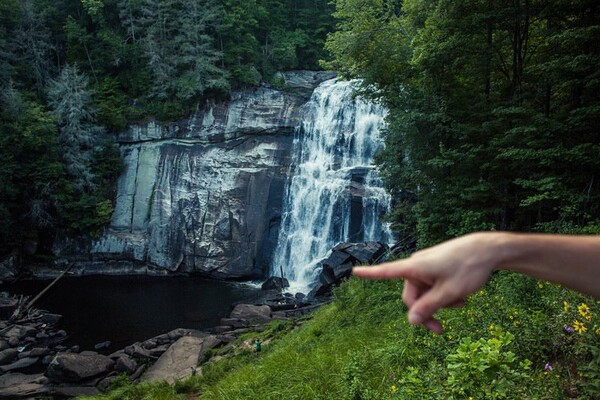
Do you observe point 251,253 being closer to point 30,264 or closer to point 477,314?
point 30,264

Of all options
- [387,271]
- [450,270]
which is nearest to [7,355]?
[387,271]

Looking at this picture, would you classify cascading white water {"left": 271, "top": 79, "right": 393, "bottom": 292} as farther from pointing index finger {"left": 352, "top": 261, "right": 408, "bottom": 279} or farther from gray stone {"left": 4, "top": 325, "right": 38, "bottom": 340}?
pointing index finger {"left": 352, "top": 261, "right": 408, "bottom": 279}

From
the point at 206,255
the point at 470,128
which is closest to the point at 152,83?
the point at 206,255

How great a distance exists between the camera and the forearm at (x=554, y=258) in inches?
53.0

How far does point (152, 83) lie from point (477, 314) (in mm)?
26244

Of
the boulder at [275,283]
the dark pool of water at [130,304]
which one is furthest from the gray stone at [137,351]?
the boulder at [275,283]

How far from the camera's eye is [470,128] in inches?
408

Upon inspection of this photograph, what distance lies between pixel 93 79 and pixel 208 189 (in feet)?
35.3

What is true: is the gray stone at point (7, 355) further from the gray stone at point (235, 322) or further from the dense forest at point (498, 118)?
the dense forest at point (498, 118)

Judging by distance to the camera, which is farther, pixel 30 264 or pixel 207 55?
pixel 207 55

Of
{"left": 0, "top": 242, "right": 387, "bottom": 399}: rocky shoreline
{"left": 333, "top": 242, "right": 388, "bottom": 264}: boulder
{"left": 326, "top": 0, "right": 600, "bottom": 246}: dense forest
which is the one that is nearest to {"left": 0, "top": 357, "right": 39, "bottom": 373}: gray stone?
{"left": 0, "top": 242, "right": 387, "bottom": 399}: rocky shoreline

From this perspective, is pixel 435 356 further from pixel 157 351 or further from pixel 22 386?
pixel 22 386

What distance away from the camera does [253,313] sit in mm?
17250

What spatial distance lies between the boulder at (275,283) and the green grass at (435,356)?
11.7 meters
